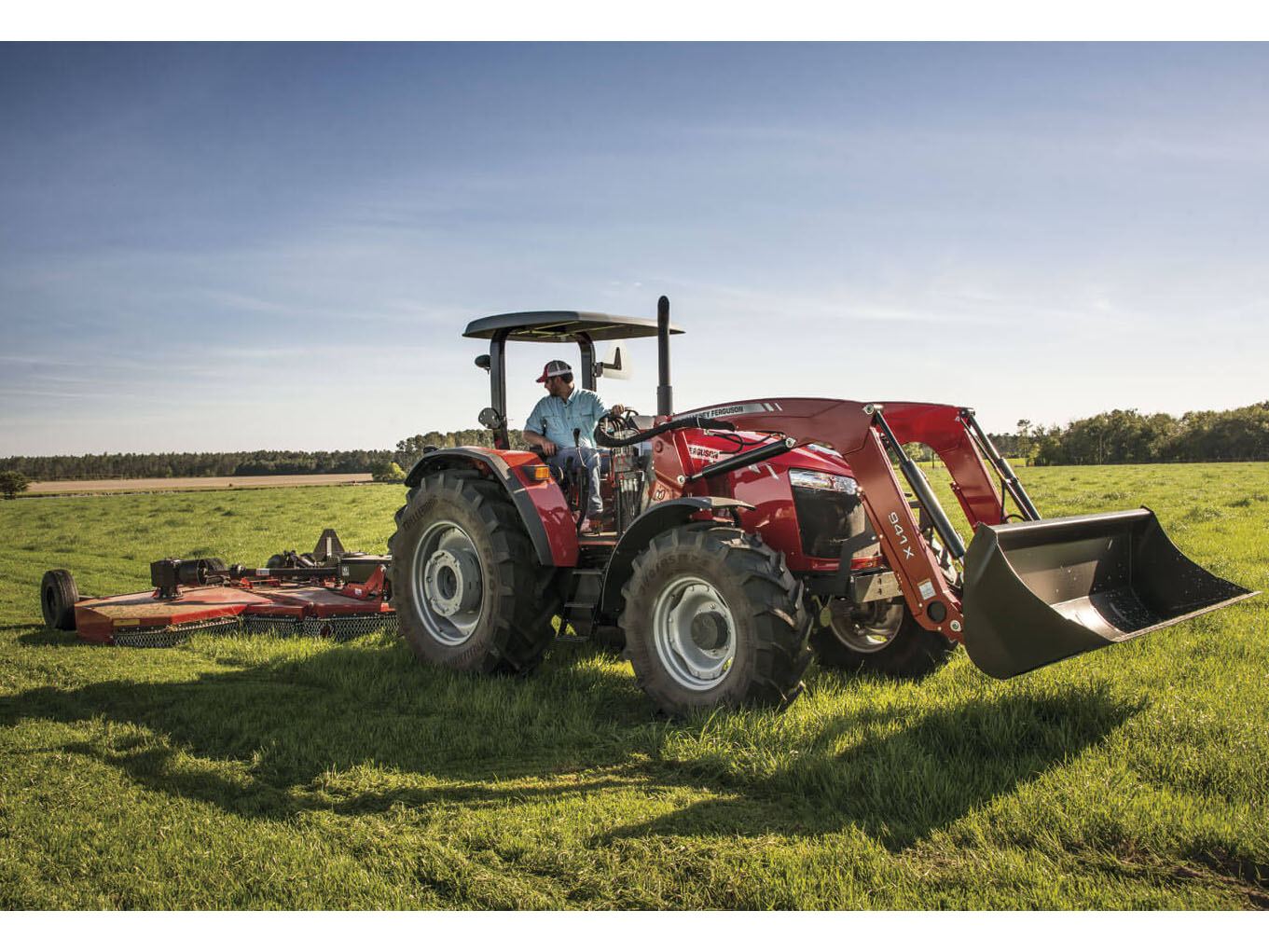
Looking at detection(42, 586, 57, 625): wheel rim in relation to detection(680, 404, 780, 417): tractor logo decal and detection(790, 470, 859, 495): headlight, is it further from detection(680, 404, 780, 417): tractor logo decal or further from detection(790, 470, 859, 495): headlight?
detection(790, 470, 859, 495): headlight

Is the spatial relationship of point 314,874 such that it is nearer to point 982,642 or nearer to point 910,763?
point 910,763

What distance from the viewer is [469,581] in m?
7.07

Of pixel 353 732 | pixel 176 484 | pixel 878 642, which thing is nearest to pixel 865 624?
pixel 878 642

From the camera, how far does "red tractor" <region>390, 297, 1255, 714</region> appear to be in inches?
202

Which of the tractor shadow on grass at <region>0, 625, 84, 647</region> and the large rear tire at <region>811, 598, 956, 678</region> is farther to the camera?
the tractor shadow on grass at <region>0, 625, 84, 647</region>

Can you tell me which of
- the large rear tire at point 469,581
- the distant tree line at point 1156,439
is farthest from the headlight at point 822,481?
the distant tree line at point 1156,439

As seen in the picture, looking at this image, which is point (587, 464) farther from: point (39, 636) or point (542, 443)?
point (39, 636)

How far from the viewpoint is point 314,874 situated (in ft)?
12.1

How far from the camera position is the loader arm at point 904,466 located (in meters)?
5.16

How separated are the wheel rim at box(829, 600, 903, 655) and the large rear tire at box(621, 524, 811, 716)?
54.6 inches

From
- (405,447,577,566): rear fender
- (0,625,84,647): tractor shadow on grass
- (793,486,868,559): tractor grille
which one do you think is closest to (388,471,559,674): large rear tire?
(405,447,577,566): rear fender

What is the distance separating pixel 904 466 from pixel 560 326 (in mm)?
3141

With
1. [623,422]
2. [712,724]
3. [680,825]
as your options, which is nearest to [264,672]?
[623,422]

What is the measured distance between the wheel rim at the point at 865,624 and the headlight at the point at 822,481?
0.87 m
